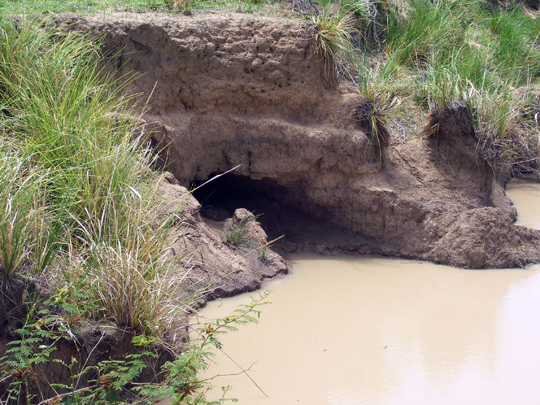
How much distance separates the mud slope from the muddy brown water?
21.3 inches

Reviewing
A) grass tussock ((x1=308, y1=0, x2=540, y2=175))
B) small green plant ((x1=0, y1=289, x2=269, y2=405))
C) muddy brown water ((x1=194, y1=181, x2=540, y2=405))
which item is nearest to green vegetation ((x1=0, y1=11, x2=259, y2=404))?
small green plant ((x1=0, y1=289, x2=269, y2=405))

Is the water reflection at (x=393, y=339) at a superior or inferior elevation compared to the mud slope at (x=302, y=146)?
inferior

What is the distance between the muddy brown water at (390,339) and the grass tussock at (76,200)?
0.46 meters

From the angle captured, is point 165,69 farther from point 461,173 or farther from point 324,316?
point 461,173

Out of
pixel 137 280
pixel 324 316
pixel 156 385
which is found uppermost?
pixel 137 280

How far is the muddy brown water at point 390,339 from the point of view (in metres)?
3.10

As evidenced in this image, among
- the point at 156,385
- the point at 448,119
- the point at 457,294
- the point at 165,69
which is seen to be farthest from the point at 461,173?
the point at 156,385

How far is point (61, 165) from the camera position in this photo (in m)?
3.60

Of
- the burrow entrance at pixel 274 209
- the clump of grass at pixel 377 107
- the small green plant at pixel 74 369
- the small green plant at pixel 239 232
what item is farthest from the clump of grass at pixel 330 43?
the small green plant at pixel 74 369

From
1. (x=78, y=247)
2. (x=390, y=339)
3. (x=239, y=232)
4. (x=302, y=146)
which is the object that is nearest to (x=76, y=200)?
(x=78, y=247)

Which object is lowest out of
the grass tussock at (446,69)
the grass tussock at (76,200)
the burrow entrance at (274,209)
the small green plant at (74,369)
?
the burrow entrance at (274,209)

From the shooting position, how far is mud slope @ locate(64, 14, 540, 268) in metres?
5.31

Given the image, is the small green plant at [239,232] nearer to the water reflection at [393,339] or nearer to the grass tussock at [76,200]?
the water reflection at [393,339]

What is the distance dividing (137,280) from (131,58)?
3.08 metres
